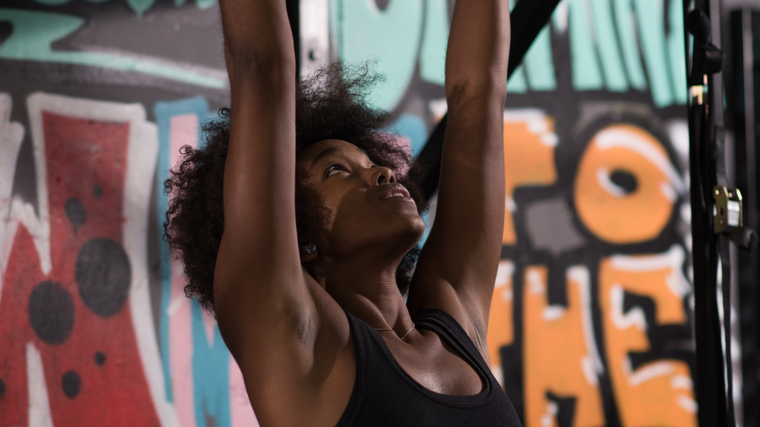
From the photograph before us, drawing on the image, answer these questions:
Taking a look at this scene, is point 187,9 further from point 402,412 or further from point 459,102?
point 402,412

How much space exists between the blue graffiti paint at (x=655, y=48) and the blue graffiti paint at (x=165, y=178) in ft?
6.28

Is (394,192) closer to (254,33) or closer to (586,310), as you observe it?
(254,33)

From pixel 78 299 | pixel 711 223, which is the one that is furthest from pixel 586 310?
pixel 78 299

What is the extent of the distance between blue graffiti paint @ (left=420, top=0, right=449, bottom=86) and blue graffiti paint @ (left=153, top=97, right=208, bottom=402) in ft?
2.86

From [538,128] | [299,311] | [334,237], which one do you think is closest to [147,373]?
[334,237]

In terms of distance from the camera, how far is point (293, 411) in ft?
2.48

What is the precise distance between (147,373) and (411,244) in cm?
106

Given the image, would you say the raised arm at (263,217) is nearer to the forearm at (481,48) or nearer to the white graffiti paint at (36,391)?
the forearm at (481,48)

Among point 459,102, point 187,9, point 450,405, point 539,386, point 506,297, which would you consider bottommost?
point 539,386

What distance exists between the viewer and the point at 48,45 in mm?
1640

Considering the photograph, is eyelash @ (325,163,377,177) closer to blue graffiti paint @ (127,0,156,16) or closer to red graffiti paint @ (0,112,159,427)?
red graffiti paint @ (0,112,159,427)

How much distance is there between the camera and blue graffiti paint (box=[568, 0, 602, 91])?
8.41 ft

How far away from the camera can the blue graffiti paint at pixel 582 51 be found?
8.41 ft

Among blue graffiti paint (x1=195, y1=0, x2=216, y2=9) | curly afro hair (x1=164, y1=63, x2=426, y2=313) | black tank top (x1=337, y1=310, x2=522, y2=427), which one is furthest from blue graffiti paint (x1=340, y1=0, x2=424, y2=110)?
black tank top (x1=337, y1=310, x2=522, y2=427)
